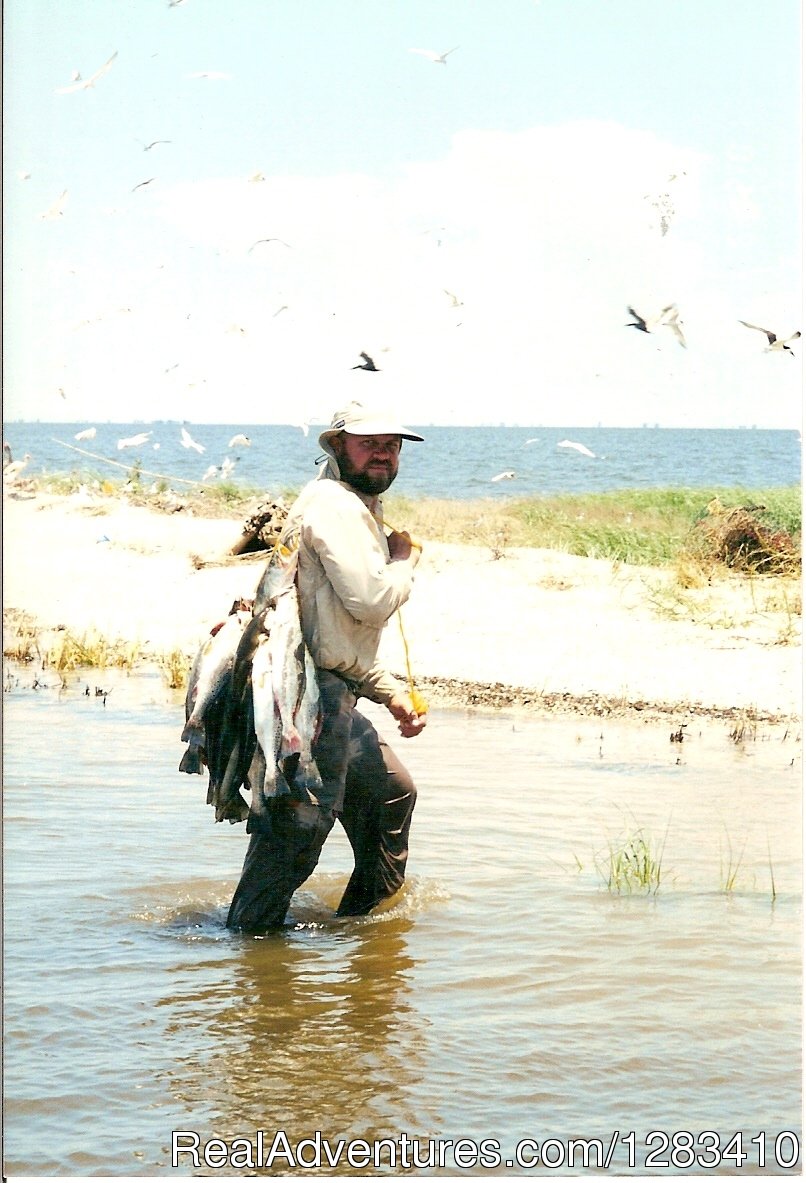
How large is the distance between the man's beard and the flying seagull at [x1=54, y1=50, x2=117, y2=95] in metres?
1.89

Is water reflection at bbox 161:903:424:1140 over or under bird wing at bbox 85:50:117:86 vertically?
under

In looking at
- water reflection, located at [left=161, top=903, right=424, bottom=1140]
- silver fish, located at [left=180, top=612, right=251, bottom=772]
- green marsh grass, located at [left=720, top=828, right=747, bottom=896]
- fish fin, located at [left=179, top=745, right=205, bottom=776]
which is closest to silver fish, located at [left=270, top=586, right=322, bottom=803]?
silver fish, located at [left=180, top=612, right=251, bottom=772]

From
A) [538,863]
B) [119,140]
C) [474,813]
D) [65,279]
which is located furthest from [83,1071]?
[119,140]

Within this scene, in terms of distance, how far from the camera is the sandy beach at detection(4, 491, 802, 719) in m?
7.75

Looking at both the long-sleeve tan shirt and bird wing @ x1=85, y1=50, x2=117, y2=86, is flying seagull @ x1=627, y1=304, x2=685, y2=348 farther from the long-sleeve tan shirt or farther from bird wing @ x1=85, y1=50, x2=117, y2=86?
the long-sleeve tan shirt

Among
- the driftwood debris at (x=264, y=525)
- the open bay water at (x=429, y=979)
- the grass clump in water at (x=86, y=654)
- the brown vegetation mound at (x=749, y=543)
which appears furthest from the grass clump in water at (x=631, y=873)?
the brown vegetation mound at (x=749, y=543)

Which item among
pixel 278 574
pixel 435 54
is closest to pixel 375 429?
pixel 278 574

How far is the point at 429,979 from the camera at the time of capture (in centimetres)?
421

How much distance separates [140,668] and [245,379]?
18039 millimetres

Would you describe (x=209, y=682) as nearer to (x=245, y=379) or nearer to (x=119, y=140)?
(x=119, y=140)

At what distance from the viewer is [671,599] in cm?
894

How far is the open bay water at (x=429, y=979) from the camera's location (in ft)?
11.5

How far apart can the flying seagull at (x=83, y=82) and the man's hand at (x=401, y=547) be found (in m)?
2.07

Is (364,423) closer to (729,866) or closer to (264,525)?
(729,866)
